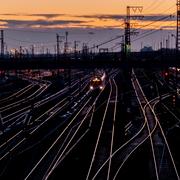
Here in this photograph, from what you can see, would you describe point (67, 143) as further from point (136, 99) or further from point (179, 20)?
point (136, 99)

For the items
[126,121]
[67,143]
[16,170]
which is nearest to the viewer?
[16,170]

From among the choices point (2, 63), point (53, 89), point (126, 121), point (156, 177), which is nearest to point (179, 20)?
point (126, 121)

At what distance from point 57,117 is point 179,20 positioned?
1217 cm

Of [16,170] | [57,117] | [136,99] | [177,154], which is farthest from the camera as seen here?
[136,99]

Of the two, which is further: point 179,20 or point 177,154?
point 179,20

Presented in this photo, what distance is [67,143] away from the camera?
3494 centimetres

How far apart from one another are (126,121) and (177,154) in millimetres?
14387

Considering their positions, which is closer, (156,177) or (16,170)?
(156,177)

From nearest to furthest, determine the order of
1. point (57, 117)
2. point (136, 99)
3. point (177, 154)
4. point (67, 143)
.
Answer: point (177, 154) → point (67, 143) → point (57, 117) → point (136, 99)

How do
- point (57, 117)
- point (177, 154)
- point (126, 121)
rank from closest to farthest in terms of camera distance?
point (177, 154) < point (126, 121) < point (57, 117)

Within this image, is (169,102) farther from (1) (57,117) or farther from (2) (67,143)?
(2) (67,143)

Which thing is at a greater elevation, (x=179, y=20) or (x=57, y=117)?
(x=179, y=20)

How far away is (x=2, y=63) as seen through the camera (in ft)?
140

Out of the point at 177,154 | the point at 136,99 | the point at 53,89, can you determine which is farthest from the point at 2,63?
the point at 53,89
